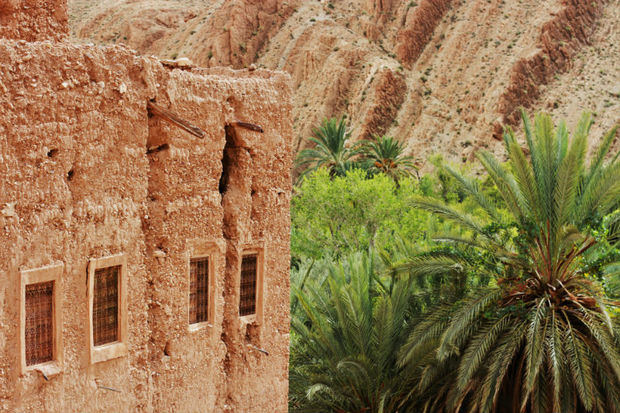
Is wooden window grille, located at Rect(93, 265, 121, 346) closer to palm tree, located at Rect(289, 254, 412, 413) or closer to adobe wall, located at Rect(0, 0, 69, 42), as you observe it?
adobe wall, located at Rect(0, 0, 69, 42)

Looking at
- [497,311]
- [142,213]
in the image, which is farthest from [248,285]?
[497,311]

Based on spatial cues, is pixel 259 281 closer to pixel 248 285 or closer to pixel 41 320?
pixel 248 285

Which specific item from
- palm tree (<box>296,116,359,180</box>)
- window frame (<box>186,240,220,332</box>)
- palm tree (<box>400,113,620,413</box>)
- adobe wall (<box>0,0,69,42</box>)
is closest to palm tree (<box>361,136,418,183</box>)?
palm tree (<box>296,116,359,180</box>)

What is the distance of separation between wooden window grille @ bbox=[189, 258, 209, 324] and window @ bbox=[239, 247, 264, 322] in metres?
0.48

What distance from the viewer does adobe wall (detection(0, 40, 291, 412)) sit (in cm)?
549

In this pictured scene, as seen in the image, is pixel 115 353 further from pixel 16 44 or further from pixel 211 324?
pixel 16 44

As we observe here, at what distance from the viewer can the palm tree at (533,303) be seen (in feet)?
33.5

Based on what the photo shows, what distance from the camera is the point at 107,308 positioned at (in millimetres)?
6094

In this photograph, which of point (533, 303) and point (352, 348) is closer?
point (533, 303)

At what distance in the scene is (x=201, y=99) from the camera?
22.4ft

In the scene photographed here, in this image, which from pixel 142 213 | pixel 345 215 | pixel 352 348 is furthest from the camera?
pixel 345 215

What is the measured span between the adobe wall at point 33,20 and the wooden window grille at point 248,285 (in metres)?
2.52

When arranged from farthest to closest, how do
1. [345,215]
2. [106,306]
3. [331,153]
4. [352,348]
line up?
1. [331,153]
2. [345,215]
3. [352,348]
4. [106,306]

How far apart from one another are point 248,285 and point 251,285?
0.04 meters
